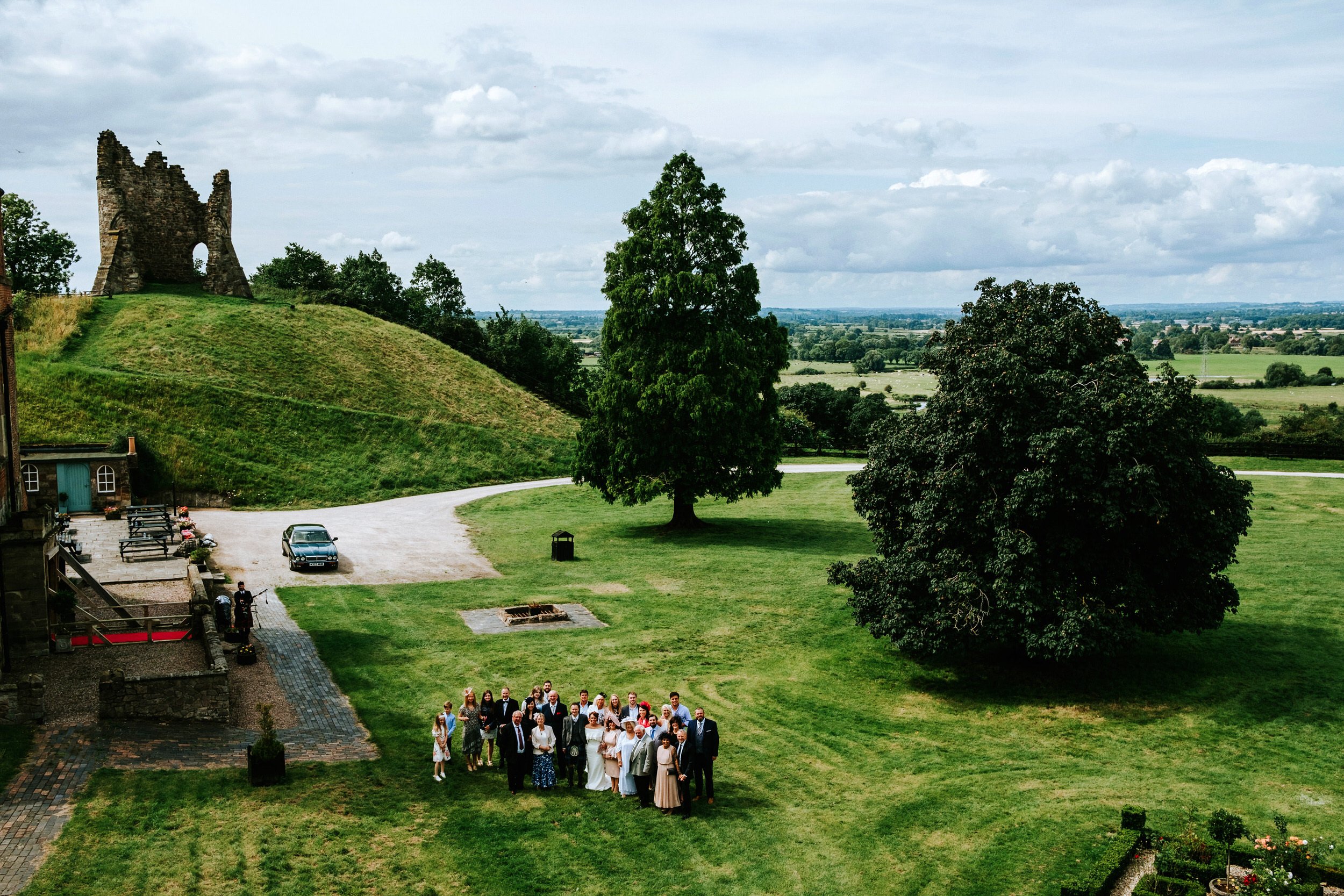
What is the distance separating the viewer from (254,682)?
2219 cm

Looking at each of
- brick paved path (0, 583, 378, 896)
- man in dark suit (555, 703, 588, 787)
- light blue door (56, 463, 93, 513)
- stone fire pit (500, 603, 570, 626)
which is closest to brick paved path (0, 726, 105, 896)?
brick paved path (0, 583, 378, 896)

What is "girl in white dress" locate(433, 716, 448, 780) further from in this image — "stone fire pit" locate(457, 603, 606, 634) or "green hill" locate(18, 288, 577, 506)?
"green hill" locate(18, 288, 577, 506)

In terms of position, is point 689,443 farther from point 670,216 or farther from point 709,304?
point 670,216

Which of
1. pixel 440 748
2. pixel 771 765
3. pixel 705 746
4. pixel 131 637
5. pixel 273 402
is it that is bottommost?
pixel 771 765

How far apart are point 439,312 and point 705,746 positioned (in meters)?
88.3

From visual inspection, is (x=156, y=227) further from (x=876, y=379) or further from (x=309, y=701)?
(x=876, y=379)

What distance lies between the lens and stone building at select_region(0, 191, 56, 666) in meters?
21.9

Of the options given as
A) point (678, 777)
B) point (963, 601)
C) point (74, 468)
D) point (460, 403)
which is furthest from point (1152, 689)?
point (460, 403)

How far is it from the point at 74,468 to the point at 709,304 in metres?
28.3

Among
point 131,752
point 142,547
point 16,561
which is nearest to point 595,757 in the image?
point 131,752

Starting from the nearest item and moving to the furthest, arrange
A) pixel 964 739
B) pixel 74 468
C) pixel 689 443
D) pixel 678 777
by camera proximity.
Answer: pixel 678 777 < pixel 964 739 < pixel 689 443 < pixel 74 468

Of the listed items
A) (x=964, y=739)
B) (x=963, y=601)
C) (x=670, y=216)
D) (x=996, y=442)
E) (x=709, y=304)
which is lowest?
(x=964, y=739)

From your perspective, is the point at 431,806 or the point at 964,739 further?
the point at 964,739

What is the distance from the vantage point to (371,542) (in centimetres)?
4006
